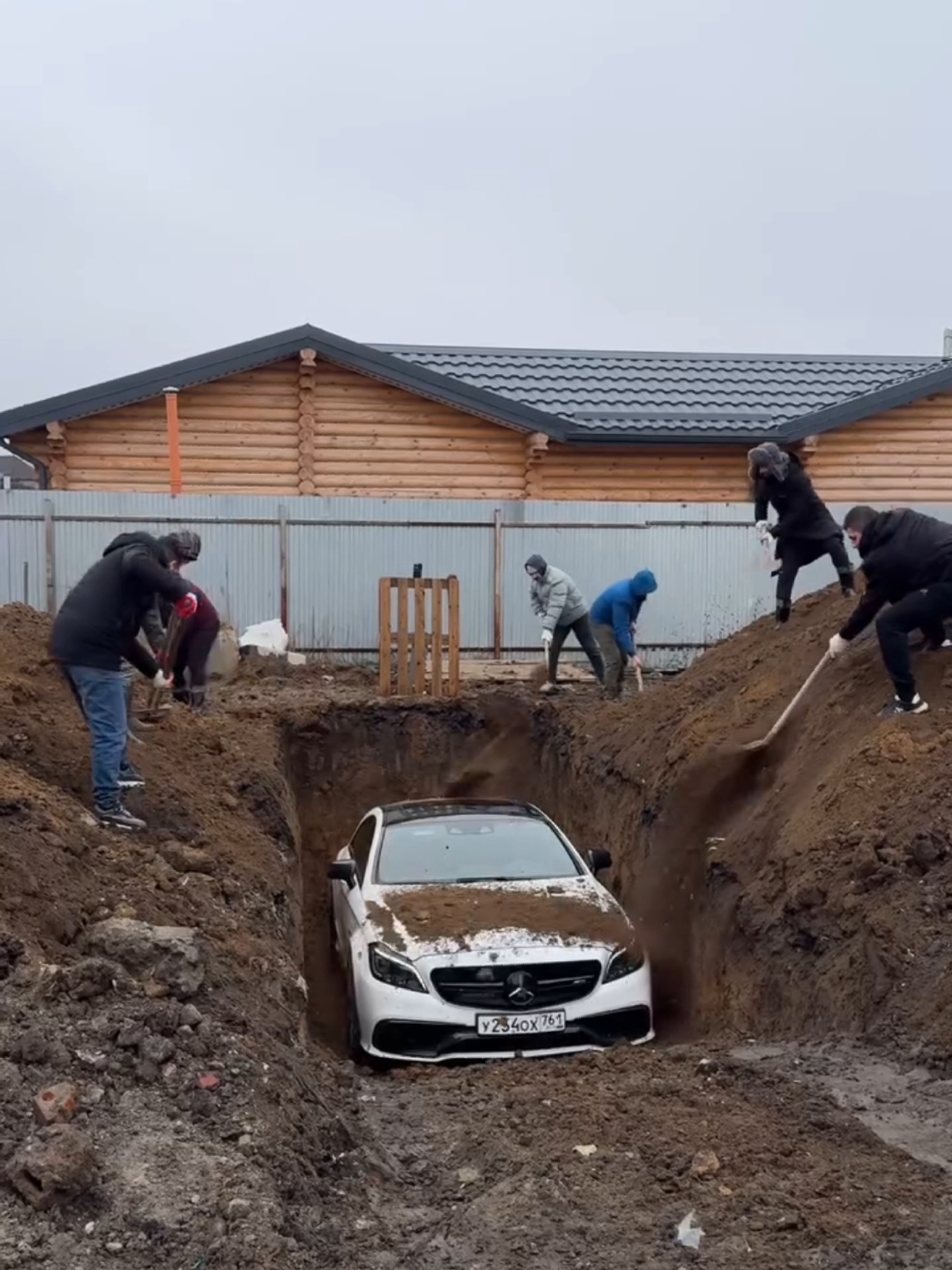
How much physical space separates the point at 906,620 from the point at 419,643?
7298mm

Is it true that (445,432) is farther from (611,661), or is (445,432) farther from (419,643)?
(611,661)

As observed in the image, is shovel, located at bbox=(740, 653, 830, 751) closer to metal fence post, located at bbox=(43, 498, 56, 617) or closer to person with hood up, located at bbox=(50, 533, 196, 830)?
person with hood up, located at bbox=(50, 533, 196, 830)

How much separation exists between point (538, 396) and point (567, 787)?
8.27 m

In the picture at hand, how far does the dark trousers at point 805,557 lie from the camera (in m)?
10.9

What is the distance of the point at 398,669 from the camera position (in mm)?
14539

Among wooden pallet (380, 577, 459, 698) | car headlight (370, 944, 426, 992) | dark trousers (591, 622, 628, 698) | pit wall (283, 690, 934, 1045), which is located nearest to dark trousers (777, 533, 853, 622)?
pit wall (283, 690, 934, 1045)

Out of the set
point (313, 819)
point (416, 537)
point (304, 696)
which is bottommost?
point (313, 819)

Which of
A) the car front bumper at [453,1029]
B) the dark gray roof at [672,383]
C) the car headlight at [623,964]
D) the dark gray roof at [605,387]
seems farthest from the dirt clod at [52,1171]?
the dark gray roof at [672,383]

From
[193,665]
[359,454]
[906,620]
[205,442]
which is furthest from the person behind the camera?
[359,454]

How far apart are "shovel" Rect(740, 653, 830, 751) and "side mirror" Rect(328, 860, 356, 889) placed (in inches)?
123

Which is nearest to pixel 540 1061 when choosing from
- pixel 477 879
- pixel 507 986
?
pixel 507 986

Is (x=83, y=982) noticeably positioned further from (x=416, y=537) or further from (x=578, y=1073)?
(x=416, y=537)

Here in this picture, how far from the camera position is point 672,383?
2027 centimetres

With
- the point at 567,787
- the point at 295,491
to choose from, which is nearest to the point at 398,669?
the point at 567,787
